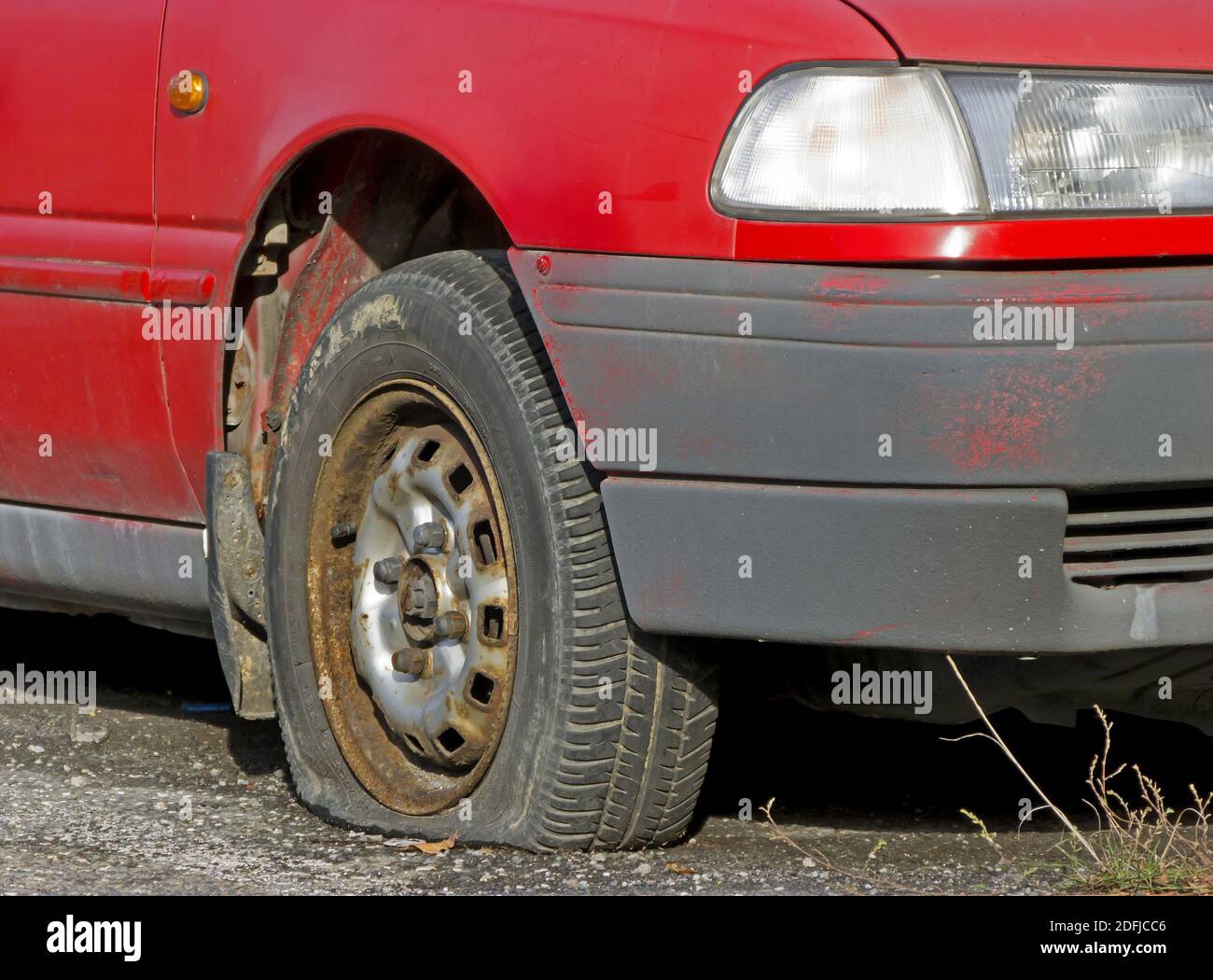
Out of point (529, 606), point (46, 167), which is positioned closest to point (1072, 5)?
point (529, 606)

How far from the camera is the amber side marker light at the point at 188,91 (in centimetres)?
371

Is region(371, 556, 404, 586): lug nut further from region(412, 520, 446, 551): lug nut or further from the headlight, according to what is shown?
the headlight

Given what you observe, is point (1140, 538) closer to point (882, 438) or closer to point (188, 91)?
point (882, 438)

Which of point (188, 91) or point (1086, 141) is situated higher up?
point (188, 91)

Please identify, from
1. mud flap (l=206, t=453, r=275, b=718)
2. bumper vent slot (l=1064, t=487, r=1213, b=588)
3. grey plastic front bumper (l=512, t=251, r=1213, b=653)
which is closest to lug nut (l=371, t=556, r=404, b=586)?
mud flap (l=206, t=453, r=275, b=718)

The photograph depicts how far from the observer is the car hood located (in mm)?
2803

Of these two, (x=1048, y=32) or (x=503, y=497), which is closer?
(x=1048, y=32)

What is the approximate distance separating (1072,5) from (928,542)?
824mm

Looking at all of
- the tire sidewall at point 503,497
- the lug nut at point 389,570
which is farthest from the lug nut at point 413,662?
the tire sidewall at point 503,497

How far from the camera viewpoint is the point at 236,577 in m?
3.81

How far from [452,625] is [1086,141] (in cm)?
137

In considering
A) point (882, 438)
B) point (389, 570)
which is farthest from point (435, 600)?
point (882, 438)

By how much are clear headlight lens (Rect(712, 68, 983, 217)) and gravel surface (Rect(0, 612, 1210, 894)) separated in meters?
1.08

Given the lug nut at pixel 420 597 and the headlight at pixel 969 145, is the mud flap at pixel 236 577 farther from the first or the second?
the headlight at pixel 969 145
